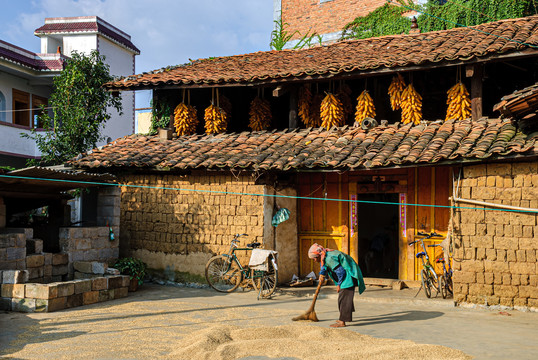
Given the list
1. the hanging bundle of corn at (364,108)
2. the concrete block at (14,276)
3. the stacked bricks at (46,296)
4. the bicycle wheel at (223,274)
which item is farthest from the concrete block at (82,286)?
the hanging bundle of corn at (364,108)

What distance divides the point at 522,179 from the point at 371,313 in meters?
3.64

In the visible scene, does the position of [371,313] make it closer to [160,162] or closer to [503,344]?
[503,344]

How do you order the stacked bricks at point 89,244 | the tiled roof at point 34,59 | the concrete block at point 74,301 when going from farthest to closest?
the tiled roof at point 34,59 → the stacked bricks at point 89,244 → the concrete block at point 74,301

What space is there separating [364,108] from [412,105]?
1.17 metres

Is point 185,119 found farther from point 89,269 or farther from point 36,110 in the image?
point 36,110

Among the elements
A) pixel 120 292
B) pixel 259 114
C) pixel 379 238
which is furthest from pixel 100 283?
pixel 379 238

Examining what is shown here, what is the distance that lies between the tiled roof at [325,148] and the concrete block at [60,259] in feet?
9.01

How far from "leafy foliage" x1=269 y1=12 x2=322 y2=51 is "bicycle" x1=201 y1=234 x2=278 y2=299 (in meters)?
10.6

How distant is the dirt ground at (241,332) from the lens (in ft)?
21.2

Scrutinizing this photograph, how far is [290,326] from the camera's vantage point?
25.6 ft

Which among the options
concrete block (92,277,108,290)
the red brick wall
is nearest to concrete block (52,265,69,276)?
concrete block (92,277,108,290)

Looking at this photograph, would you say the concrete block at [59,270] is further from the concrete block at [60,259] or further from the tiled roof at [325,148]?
the tiled roof at [325,148]

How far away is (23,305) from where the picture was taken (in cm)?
899

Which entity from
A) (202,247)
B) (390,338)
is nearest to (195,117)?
(202,247)
